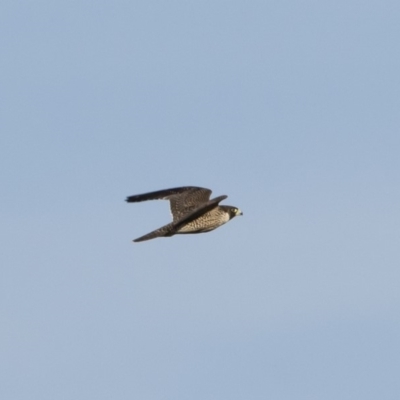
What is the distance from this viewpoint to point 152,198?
28.1 meters

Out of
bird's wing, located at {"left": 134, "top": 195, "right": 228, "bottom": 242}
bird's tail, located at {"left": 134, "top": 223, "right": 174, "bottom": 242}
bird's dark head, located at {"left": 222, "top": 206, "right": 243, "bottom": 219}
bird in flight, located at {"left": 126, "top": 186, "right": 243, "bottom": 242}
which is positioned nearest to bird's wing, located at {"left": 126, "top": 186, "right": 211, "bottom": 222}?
bird in flight, located at {"left": 126, "top": 186, "right": 243, "bottom": 242}

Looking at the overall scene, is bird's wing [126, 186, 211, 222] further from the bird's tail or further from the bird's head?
the bird's tail

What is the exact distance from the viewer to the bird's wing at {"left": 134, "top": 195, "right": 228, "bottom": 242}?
2397 centimetres

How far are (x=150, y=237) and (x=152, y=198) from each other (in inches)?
169

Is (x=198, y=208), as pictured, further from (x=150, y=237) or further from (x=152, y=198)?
(x=152, y=198)

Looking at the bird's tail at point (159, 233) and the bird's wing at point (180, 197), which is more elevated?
the bird's wing at point (180, 197)

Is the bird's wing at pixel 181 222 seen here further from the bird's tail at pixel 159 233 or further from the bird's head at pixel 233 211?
the bird's head at pixel 233 211

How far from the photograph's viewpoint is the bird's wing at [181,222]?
78.6 feet

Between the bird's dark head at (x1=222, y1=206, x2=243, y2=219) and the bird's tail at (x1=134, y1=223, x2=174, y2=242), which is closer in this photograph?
the bird's tail at (x1=134, y1=223, x2=174, y2=242)

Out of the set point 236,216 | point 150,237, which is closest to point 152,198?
point 236,216

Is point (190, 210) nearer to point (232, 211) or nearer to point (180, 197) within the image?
point (232, 211)

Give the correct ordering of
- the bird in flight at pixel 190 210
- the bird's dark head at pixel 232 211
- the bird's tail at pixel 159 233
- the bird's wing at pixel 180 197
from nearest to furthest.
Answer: the bird's tail at pixel 159 233, the bird in flight at pixel 190 210, the bird's dark head at pixel 232 211, the bird's wing at pixel 180 197

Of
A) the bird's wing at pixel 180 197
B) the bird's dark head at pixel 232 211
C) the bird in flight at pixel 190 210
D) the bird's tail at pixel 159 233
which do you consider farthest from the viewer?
the bird's wing at pixel 180 197

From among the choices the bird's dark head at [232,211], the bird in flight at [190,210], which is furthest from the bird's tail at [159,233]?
the bird's dark head at [232,211]
